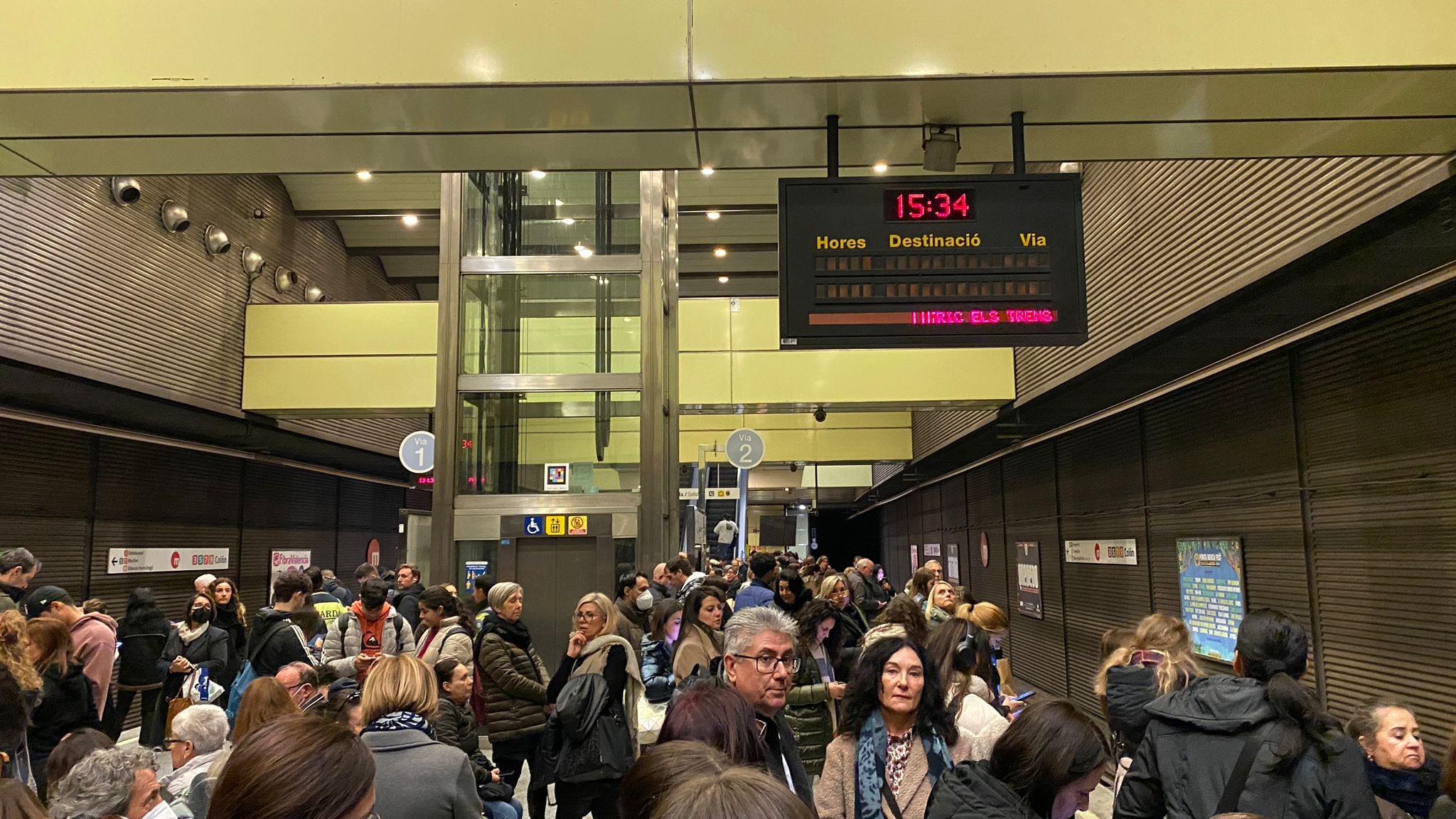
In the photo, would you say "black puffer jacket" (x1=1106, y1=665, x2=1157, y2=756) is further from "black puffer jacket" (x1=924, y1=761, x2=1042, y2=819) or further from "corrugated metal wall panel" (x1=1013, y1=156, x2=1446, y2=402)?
"corrugated metal wall panel" (x1=1013, y1=156, x2=1446, y2=402)

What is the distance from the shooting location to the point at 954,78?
157 inches

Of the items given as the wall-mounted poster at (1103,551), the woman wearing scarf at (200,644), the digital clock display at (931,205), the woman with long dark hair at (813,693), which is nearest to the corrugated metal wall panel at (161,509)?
the woman wearing scarf at (200,644)

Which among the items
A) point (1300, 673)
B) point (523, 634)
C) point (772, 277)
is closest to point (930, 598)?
point (523, 634)

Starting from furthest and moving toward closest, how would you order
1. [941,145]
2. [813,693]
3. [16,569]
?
[16,569] → [813,693] → [941,145]

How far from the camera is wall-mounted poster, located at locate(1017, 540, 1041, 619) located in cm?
1259

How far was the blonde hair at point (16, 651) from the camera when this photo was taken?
4684 millimetres

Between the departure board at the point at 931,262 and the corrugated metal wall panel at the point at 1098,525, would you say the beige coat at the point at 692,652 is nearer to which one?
the departure board at the point at 931,262

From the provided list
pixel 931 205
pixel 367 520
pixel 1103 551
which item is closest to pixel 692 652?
pixel 931 205

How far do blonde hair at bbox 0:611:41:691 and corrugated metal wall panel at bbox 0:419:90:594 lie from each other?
537cm

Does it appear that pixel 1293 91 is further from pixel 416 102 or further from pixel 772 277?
pixel 772 277

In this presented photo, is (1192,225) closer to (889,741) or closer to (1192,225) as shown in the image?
(1192,225)

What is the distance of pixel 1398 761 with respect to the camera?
3928 mm

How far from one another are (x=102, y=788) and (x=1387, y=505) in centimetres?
635

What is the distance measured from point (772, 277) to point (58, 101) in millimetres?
17124
